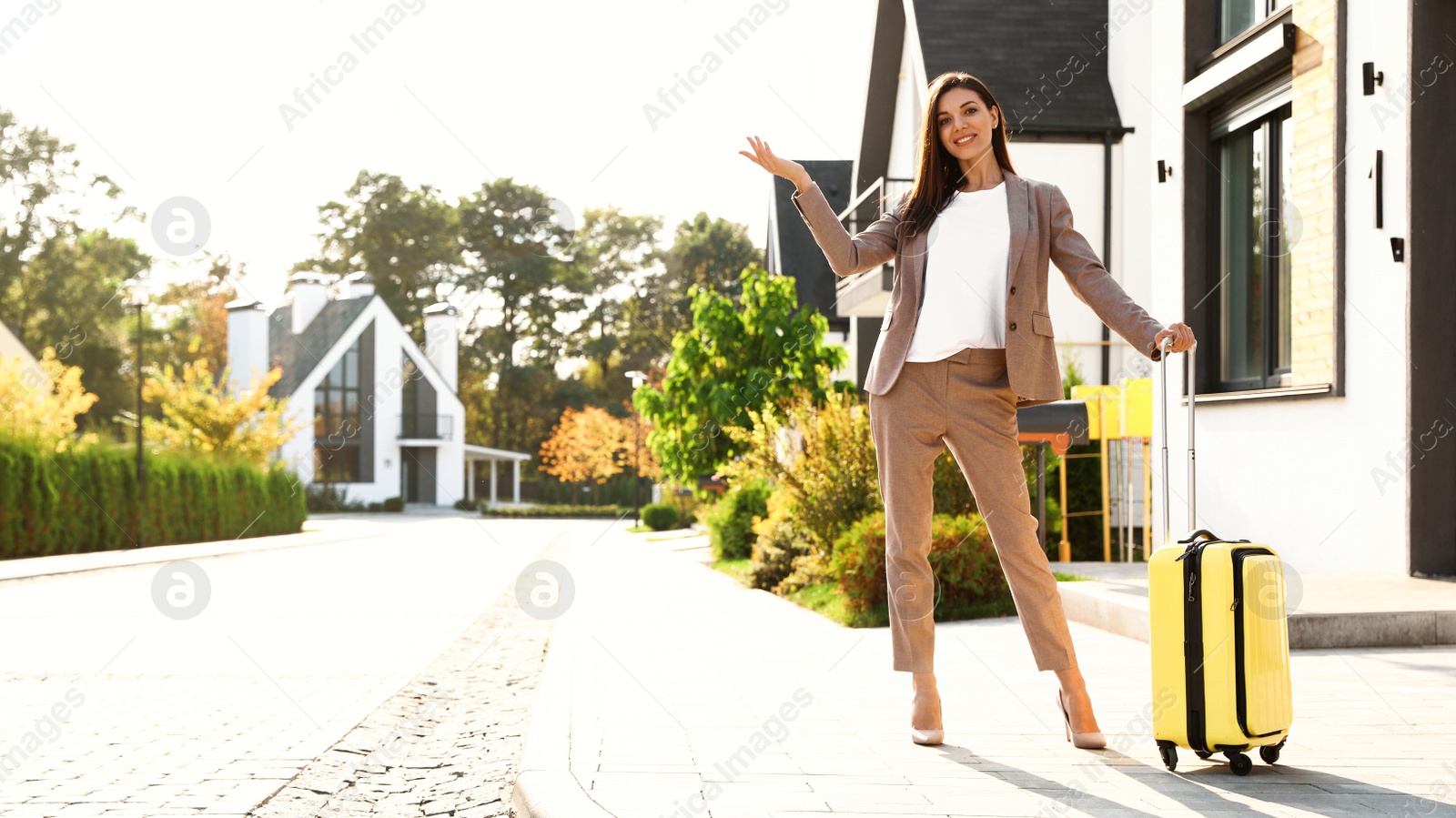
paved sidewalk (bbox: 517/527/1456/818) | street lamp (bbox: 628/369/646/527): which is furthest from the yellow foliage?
paved sidewalk (bbox: 517/527/1456/818)

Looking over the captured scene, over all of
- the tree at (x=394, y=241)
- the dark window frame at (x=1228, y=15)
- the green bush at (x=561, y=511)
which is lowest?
the green bush at (x=561, y=511)

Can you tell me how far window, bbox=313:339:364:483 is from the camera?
1804 inches

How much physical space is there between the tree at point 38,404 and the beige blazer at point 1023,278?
18872 millimetres

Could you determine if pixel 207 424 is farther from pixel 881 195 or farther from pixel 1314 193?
pixel 1314 193

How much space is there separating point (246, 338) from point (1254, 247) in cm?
4171

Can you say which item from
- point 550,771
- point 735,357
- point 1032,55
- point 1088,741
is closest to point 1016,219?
point 1088,741

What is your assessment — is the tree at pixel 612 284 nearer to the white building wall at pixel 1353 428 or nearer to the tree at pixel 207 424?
the tree at pixel 207 424

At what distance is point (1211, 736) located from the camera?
3.23 m

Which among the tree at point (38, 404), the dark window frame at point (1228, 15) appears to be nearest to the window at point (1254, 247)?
the dark window frame at point (1228, 15)

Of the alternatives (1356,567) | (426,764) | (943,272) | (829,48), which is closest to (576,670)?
(426,764)

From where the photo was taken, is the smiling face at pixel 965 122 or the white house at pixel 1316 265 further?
the white house at pixel 1316 265

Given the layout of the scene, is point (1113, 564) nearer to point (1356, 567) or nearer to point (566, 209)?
point (1356, 567)

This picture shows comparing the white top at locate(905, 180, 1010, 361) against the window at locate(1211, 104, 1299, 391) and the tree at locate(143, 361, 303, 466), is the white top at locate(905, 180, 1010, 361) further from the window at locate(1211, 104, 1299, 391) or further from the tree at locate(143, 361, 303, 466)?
the tree at locate(143, 361, 303, 466)

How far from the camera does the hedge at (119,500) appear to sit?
18.6 meters
